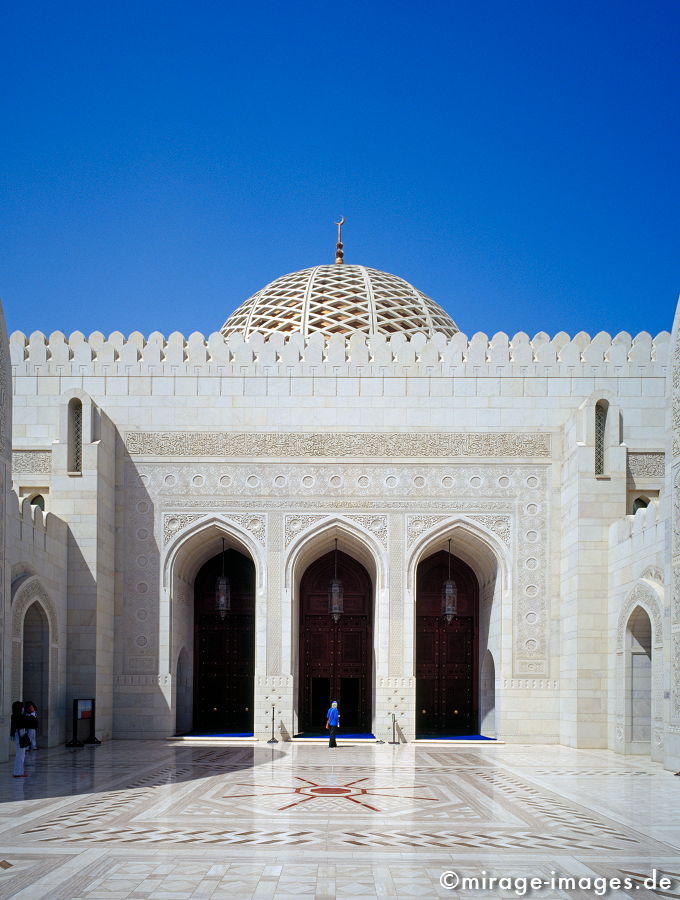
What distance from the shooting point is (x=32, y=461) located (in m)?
13.2

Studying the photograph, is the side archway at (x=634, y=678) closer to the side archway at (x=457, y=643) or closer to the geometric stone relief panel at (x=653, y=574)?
A: the geometric stone relief panel at (x=653, y=574)

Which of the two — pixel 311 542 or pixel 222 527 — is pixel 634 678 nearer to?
pixel 311 542

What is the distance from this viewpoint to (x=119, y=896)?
15.5ft

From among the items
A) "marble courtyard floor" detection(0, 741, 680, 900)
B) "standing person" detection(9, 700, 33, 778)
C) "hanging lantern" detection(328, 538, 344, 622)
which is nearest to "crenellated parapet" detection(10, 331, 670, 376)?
"hanging lantern" detection(328, 538, 344, 622)

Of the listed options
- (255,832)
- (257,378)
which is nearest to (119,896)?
(255,832)

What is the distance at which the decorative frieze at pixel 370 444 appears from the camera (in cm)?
1329

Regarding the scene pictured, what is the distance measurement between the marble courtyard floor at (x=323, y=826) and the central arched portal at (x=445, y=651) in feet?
13.3

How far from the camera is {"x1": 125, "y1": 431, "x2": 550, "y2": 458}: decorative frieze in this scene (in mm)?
13289

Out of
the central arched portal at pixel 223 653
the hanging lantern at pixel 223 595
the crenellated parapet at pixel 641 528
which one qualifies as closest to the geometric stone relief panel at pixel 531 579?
the crenellated parapet at pixel 641 528

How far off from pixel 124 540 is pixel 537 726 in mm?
5586

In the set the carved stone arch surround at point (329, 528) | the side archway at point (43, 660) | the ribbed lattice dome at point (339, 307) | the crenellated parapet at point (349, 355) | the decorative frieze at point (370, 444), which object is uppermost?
the ribbed lattice dome at point (339, 307)

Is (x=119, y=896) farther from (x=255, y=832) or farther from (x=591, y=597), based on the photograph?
(x=591, y=597)

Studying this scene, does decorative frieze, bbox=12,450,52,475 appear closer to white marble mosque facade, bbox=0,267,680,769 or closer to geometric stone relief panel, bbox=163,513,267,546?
white marble mosque facade, bbox=0,267,680,769

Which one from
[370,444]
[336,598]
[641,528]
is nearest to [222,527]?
[336,598]
